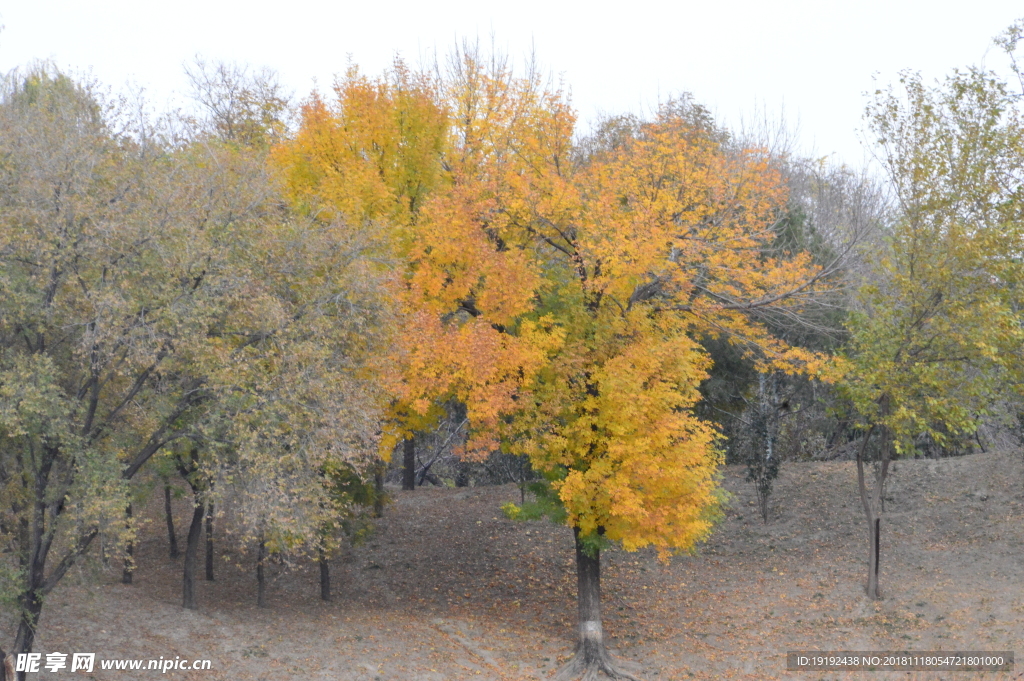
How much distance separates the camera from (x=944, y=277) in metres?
17.9

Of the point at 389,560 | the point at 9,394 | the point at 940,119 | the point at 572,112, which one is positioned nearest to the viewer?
the point at 9,394

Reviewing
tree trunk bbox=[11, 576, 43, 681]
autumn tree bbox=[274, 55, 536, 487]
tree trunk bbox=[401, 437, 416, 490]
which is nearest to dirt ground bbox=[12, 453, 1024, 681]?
tree trunk bbox=[11, 576, 43, 681]

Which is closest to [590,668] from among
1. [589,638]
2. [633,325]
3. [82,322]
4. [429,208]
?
[589,638]

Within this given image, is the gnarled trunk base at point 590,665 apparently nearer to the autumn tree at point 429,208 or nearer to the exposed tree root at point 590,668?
the exposed tree root at point 590,668

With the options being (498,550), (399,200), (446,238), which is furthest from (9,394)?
(498,550)

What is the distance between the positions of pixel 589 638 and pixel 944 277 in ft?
33.2

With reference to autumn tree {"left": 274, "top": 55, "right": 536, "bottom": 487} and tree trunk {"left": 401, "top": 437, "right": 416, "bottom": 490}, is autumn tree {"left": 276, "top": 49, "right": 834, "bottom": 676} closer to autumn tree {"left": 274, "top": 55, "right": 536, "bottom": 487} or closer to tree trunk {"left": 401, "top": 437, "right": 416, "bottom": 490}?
autumn tree {"left": 274, "top": 55, "right": 536, "bottom": 487}

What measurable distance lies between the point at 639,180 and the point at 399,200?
17.3 feet

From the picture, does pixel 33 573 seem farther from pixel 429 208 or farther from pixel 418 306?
pixel 429 208

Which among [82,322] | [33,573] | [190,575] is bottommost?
[190,575]

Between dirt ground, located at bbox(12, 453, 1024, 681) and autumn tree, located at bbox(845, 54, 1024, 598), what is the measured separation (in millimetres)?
2085

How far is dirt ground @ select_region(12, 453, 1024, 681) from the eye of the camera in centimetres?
1698

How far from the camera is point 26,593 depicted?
12.8 meters

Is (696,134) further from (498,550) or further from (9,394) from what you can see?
(9,394)
